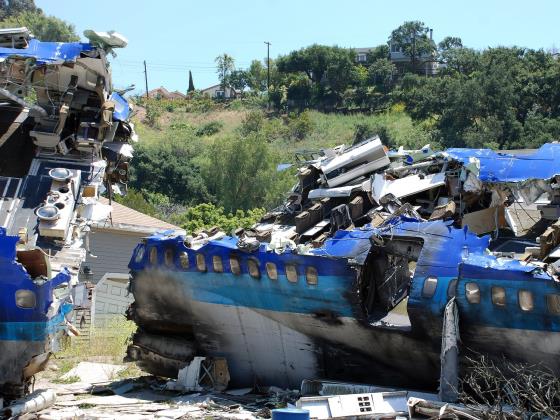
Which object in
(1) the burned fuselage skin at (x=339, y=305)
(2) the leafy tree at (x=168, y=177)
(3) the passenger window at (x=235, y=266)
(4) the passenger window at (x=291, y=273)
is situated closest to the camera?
(1) the burned fuselage skin at (x=339, y=305)

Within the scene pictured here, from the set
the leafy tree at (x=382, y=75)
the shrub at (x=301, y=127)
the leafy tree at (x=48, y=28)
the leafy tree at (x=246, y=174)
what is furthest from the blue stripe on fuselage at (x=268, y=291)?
the leafy tree at (x=48, y=28)

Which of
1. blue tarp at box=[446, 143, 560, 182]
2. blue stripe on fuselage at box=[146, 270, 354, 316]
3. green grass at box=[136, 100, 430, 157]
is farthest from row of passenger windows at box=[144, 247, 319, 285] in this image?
green grass at box=[136, 100, 430, 157]

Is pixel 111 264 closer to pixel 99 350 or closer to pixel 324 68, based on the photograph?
pixel 99 350

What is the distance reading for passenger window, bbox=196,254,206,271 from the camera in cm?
2770

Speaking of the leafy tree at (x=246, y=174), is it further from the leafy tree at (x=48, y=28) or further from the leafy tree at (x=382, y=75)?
the leafy tree at (x=48, y=28)

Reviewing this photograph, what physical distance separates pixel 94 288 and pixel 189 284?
685 inches

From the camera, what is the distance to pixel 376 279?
85.0 feet

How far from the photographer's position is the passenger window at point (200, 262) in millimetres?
27697

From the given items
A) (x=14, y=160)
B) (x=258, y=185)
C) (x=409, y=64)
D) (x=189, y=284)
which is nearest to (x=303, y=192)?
(x=189, y=284)

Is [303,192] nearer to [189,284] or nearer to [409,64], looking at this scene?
[189,284]

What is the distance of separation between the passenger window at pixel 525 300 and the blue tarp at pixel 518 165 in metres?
6.89

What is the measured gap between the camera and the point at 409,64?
400 ft

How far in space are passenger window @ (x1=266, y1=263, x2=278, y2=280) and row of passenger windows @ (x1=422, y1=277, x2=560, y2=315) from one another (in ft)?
15.8

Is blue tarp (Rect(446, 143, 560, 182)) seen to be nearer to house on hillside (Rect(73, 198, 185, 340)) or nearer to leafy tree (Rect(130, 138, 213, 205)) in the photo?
house on hillside (Rect(73, 198, 185, 340))
